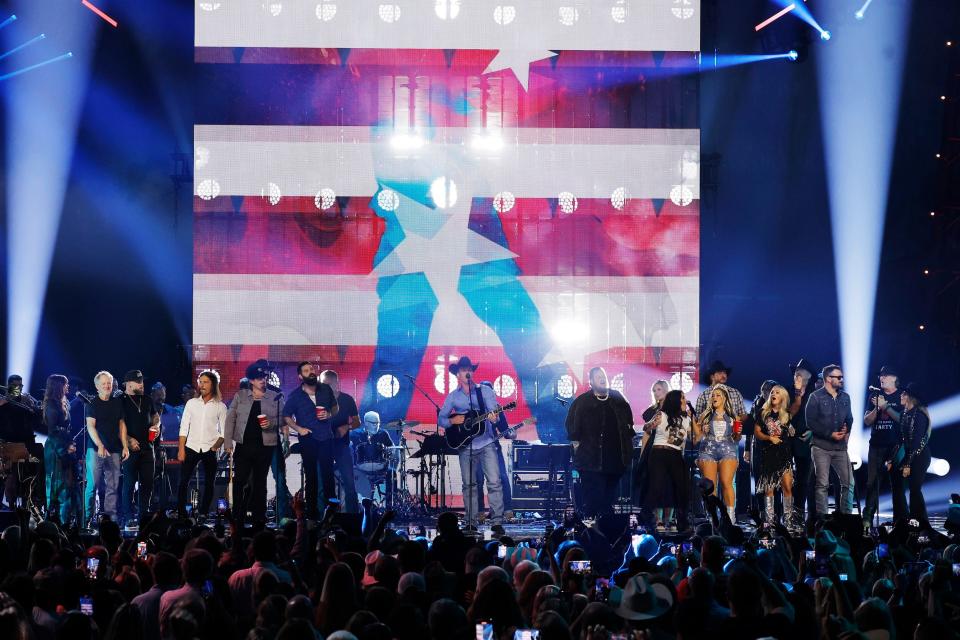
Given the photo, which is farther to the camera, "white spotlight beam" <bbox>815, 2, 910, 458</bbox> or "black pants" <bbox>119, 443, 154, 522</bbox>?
"white spotlight beam" <bbox>815, 2, 910, 458</bbox>

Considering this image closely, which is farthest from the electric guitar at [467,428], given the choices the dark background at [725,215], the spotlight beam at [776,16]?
the spotlight beam at [776,16]

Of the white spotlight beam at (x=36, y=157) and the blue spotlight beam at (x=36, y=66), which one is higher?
the blue spotlight beam at (x=36, y=66)

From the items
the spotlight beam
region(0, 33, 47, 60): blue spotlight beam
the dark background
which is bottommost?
the dark background

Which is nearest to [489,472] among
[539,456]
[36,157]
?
[539,456]

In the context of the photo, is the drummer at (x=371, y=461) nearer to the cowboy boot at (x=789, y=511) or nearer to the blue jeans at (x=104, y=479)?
the blue jeans at (x=104, y=479)

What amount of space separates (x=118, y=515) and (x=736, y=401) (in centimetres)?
583

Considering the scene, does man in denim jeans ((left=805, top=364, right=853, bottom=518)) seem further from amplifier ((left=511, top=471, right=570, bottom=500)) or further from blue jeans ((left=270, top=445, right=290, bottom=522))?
blue jeans ((left=270, top=445, right=290, bottom=522))

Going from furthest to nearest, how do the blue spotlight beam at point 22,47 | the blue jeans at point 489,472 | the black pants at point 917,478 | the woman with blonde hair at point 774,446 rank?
the blue spotlight beam at point 22,47
the blue jeans at point 489,472
the black pants at point 917,478
the woman with blonde hair at point 774,446

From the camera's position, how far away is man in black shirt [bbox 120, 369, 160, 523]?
11758mm

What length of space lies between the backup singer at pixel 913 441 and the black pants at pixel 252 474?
569 centimetres

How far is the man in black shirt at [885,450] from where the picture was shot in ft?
39.2

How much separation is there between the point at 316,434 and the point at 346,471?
47cm

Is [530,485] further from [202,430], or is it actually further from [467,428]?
[202,430]

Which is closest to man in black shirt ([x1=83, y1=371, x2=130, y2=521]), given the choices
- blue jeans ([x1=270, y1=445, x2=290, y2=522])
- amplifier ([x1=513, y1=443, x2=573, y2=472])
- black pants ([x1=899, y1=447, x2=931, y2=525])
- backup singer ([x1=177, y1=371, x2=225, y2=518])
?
backup singer ([x1=177, y1=371, x2=225, y2=518])
